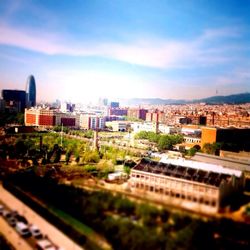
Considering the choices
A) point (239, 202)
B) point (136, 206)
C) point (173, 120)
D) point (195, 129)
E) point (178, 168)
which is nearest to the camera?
point (136, 206)

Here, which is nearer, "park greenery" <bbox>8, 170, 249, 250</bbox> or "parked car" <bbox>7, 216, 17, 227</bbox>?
"park greenery" <bbox>8, 170, 249, 250</bbox>

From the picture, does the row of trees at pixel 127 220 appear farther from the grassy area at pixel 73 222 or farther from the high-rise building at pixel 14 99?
the high-rise building at pixel 14 99

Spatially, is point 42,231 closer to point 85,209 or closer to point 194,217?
point 85,209

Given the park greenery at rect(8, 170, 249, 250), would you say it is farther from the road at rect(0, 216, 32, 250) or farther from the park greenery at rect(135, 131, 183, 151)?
the park greenery at rect(135, 131, 183, 151)

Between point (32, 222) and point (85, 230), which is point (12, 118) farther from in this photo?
point (85, 230)

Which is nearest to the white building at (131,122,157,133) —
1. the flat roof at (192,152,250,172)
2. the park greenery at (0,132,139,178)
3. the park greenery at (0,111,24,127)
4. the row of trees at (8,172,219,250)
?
the park greenery at (0,111,24,127)

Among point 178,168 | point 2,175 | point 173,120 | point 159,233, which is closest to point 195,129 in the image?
point 173,120

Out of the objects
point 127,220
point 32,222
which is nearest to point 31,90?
point 32,222
